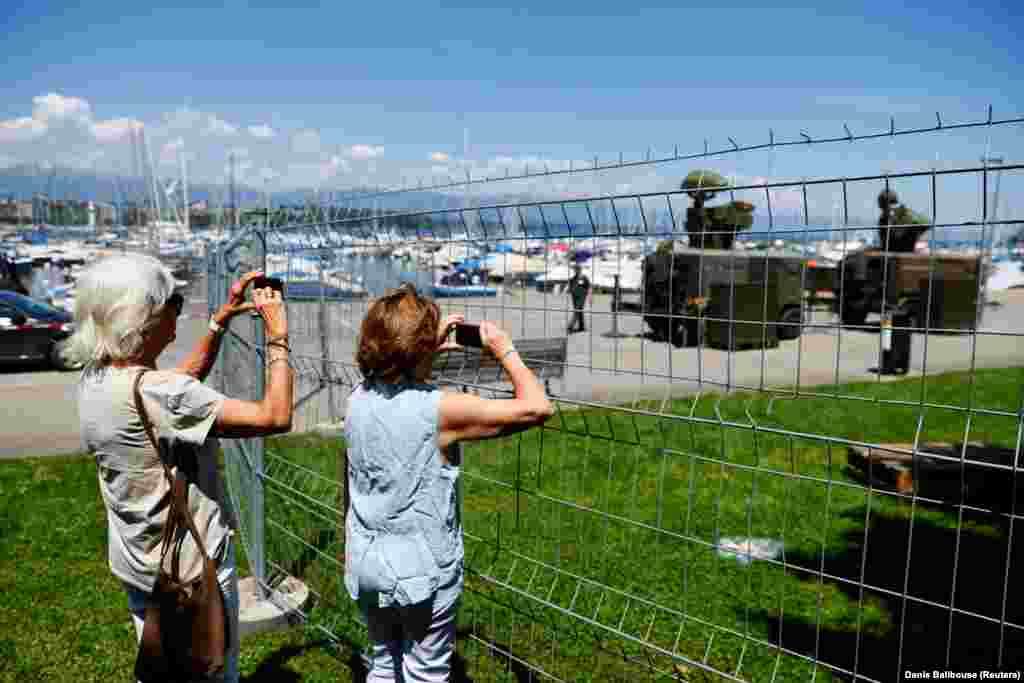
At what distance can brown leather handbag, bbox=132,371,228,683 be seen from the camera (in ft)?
6.99

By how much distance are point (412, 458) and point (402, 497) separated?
0.37 feet

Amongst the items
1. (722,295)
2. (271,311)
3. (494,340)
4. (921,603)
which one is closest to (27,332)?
(722,295)

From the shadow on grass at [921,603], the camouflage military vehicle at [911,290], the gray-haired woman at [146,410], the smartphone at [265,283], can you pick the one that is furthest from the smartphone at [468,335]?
the camouflage military vehicle at [911,290]

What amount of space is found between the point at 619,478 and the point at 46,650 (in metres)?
4.00

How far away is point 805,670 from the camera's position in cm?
362

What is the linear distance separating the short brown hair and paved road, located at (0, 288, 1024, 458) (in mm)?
812

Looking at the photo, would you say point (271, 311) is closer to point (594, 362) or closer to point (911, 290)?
point (594, 362)

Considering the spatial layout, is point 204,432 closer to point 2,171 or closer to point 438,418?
point 438,418

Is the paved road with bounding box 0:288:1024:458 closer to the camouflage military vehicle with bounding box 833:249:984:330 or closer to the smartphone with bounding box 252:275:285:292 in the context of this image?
the camouflage military vehicle with bounding box 833:249:984:330

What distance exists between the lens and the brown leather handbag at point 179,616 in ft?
6.99

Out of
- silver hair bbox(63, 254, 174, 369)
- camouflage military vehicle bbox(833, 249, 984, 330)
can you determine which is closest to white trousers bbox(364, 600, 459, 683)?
silver hair bbox(63, 254, 174, 369)

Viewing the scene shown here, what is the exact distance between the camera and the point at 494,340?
2094 mm

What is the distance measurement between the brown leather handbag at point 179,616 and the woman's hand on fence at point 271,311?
46 centimetres

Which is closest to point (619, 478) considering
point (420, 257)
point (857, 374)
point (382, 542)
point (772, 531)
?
point (772, 531)
